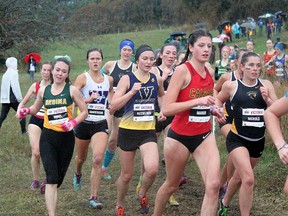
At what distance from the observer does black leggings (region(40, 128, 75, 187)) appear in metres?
5.75

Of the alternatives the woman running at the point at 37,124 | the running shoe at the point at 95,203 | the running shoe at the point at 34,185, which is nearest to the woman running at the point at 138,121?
the running shoe at the point at 95,203

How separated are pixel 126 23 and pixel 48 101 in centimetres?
6644

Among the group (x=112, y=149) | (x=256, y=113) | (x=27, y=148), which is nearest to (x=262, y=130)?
(x=256, y=113)

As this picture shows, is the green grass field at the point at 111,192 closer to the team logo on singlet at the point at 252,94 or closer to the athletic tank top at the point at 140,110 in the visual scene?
the athletic tank top at the point at 140,110

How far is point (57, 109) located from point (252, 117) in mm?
2256

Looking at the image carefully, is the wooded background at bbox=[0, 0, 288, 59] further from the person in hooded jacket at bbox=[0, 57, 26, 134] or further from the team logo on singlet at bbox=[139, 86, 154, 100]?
the team logo on singlet at bbox=[139, 86, 154, 100]

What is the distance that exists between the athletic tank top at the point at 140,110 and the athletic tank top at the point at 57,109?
0.68 m

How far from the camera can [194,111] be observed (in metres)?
5.13

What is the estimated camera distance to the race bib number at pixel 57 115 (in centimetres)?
595

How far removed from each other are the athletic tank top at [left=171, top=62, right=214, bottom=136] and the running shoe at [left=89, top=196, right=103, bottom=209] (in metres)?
1.90

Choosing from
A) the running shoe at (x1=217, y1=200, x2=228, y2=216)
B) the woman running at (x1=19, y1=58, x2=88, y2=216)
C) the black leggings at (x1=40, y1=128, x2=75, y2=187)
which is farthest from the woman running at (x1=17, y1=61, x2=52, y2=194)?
the running shoe at (x1=217, y1=200, x2=228, y2=216)

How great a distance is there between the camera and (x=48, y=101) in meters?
6.00

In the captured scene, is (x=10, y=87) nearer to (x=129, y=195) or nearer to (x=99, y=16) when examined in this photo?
(x=129, y=195)

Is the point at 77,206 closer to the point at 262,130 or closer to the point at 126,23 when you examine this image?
the point at 262,130
